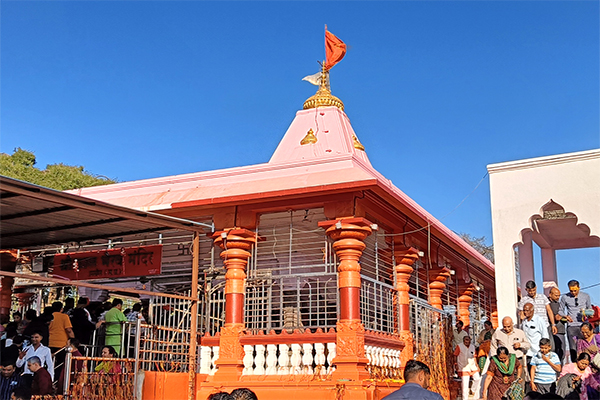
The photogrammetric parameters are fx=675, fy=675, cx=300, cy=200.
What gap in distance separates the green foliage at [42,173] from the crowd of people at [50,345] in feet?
57.7

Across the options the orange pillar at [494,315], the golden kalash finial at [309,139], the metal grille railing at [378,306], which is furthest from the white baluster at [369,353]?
the orange pillar at [494,315]

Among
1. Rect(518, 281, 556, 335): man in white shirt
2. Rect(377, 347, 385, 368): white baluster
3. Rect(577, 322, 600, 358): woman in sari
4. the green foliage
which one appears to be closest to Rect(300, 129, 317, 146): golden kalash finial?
Rect(377, 347, 385, 368): white baluster

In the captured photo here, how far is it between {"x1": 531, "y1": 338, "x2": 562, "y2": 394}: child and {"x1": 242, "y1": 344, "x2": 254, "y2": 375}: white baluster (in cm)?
399

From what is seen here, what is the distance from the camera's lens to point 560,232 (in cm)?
1350

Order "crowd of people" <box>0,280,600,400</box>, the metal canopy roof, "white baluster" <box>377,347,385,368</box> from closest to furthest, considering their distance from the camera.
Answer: the metal canopy roof → "crowd of people" <box>0,280,600,400</box> → "white baluster" <box>377,347,385,368</box>

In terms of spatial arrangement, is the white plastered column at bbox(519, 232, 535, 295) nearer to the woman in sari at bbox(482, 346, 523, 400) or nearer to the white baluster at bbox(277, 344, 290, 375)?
the woman in sari at bbox(482, 346, 523, 400)

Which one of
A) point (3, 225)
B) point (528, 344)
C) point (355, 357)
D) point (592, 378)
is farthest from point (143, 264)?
point (592, 378)

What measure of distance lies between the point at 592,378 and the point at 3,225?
25.1ft

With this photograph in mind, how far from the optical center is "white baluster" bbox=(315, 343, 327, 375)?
9.65 m

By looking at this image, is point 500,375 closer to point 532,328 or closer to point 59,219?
point 532,328

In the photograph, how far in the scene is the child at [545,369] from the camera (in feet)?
27.9

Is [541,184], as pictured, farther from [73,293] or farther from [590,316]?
[73,293]

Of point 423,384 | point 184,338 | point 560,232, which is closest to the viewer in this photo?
point 423,384

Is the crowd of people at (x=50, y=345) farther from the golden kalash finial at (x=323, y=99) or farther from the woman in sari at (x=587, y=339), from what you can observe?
the golden kalash finial at (x=323, y=99)
